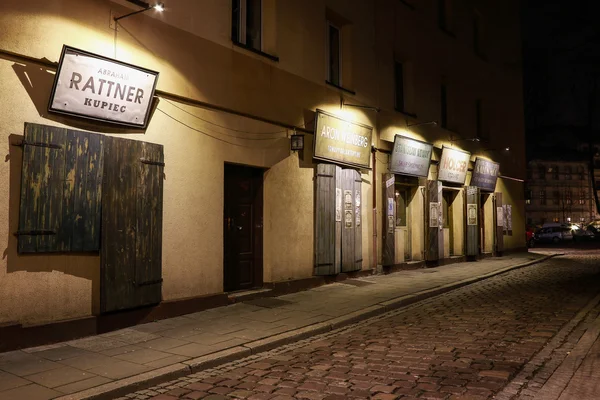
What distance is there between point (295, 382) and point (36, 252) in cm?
387

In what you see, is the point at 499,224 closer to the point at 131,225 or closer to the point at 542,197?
the point at 131,225

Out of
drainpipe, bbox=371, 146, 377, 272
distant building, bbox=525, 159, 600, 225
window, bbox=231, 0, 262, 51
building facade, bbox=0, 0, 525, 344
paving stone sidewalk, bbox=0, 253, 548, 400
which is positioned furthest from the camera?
distant building, bbox=525, 159, 600, 225

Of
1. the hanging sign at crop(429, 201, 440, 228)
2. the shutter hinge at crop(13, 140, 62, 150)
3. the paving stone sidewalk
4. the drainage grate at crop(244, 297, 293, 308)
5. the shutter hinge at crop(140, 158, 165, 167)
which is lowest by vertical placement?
the paving stone sidewalk

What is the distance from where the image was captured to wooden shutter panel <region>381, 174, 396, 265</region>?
46.7 feet

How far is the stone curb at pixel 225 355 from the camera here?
5.05 meters

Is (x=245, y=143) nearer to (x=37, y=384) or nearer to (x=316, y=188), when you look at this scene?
(x=316, y=188)

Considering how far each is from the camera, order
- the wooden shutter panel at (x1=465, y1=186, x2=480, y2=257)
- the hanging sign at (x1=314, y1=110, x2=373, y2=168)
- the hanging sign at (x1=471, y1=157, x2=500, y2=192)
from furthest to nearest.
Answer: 1. the hanging sign at (x1=471, y1=157, x2=500, y2=192)
2. the wooden shutter panel at (x1=465, y1=186, x2=480, y2=257)
3. the hanging sign at (x1=314, y1=110, x2=373, y2=168)

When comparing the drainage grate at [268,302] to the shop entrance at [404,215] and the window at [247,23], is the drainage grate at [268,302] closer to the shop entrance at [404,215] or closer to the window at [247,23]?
the window at [247,23]

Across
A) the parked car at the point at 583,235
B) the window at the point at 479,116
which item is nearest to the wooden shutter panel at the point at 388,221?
the window at the point at 479,116

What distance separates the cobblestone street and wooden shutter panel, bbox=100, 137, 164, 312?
236 cm

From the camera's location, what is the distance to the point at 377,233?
1412 cm

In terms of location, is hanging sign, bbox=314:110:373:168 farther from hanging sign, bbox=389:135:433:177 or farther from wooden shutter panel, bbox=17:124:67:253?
wooden shutter panel, bbox=17:124:67:253

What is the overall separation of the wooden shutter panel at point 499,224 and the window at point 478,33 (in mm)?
6187

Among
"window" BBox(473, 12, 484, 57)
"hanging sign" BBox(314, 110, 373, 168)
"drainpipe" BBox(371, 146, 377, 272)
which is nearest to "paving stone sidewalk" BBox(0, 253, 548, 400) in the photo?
"drainpipe" BBox(371, 146, 377, 272)
